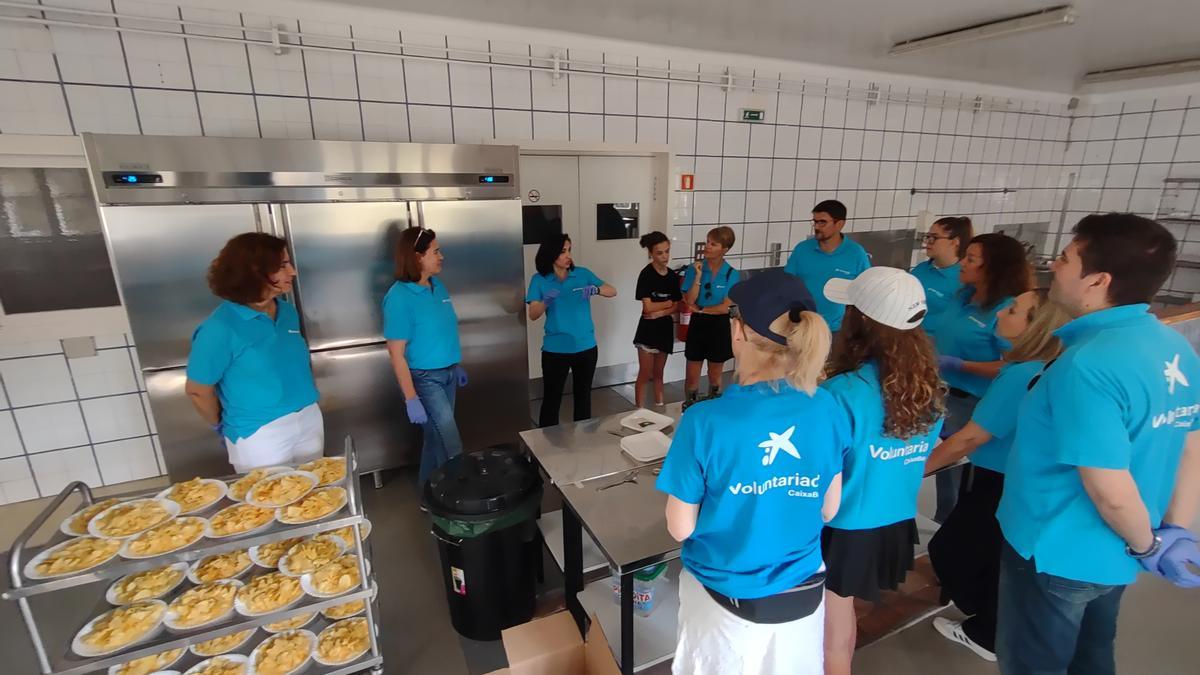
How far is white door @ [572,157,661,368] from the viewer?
13.2 feet

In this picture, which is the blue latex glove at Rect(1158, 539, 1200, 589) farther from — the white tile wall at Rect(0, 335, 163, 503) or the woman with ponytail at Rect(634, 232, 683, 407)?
the white tile wall at Rect(0, 335, 163, 503)

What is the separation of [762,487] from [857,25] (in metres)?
3.58

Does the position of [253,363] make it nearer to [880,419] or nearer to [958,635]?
[880,419]

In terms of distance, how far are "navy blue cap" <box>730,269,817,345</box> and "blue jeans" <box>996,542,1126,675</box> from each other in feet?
2.99

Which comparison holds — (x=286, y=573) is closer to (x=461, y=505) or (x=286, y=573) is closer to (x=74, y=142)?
(x=461, y=505)

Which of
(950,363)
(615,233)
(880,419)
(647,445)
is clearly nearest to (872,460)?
(880,419)

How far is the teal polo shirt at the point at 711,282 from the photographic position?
351 centimetres

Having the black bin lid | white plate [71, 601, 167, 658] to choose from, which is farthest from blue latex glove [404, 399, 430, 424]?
white plate [71, 601, 167, 658]

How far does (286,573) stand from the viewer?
1.62 metres

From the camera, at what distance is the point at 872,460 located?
55.3 inches

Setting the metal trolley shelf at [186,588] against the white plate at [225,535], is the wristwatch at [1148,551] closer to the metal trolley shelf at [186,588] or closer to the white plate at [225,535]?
the metal trolley shelf at [186,588]

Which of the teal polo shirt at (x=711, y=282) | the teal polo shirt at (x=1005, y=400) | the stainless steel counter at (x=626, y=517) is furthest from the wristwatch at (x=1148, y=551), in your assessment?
the teal polo shirt at (x=711, y=282)

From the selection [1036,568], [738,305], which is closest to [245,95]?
[738,305]

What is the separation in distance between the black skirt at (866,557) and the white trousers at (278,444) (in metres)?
1.91
